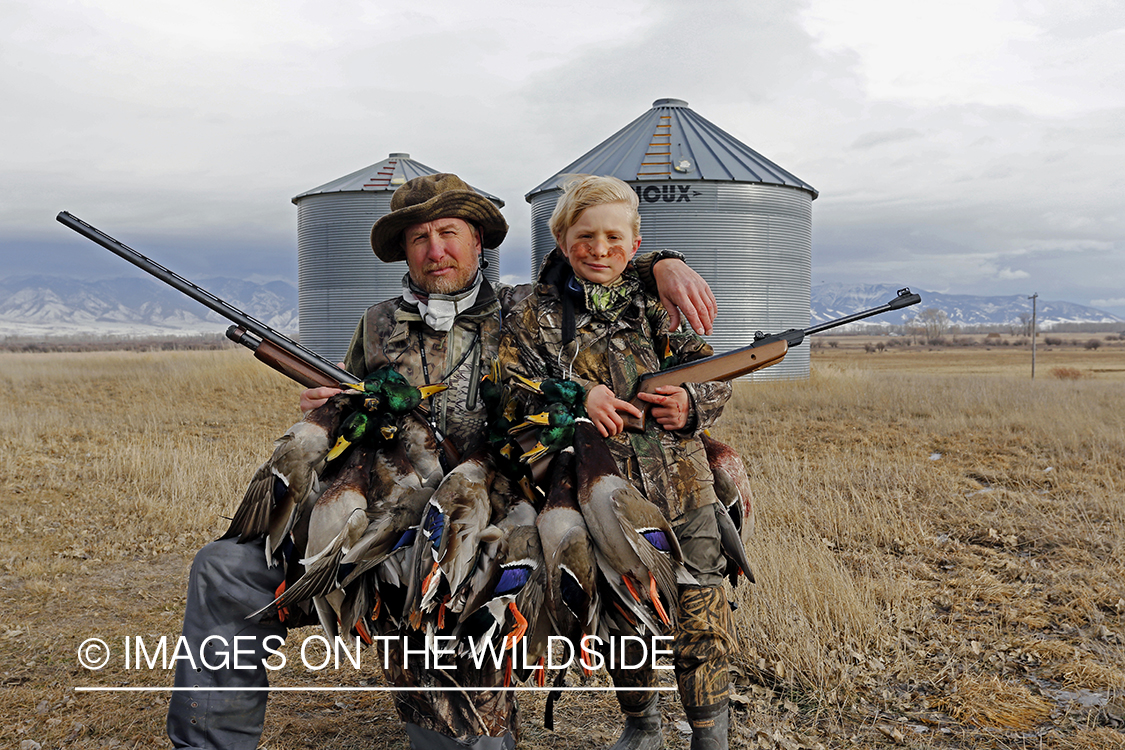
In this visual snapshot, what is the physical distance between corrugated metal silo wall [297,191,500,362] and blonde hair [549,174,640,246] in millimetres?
17355

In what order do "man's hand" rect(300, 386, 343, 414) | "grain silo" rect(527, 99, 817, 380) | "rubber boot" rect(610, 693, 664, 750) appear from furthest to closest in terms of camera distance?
"grain silo" rect(527, 99, 817, 380)
"rubber boot" rect(610, 693, 664, 750)
"man's hand" rect(300, 386, 343, 414)

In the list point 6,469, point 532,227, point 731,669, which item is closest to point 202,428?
point 6,469

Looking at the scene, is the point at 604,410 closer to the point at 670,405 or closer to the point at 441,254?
the point at 670,405

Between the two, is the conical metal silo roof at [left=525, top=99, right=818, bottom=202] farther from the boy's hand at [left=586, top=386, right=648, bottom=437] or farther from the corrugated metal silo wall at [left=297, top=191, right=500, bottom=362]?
the boy's hand at [left=586, top=386, right=648, bottom=437]

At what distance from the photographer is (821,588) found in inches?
205

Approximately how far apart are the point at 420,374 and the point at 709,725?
1871 millimetres

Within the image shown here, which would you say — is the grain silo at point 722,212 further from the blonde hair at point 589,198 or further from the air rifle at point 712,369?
the blonde hair at point 589,198

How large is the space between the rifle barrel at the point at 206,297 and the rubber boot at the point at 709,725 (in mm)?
1936

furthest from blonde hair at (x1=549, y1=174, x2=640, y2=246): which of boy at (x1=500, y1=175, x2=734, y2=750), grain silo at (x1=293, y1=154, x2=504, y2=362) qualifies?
grain silo at (x1=293, y1=154, x2=504, y2=362)

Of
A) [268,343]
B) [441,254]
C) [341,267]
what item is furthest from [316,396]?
[341,267]

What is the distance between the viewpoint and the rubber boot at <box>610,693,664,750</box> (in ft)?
11.9

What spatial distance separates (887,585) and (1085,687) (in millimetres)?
1400

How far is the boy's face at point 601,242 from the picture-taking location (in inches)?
122

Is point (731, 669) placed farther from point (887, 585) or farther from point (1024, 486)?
point (1024, 486)
